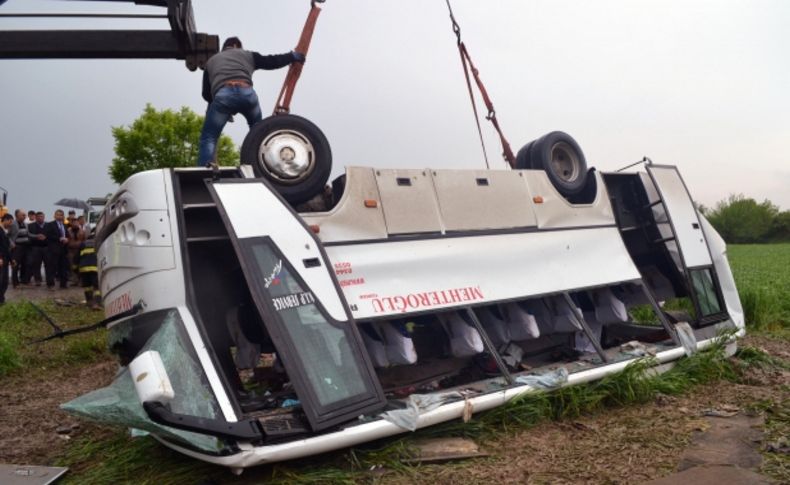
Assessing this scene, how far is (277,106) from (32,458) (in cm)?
305

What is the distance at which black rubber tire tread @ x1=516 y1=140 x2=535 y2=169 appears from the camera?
17.5 feet

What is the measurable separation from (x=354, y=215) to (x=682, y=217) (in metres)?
3.21

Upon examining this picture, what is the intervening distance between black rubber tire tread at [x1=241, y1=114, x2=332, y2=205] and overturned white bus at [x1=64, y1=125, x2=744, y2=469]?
0.07 feet

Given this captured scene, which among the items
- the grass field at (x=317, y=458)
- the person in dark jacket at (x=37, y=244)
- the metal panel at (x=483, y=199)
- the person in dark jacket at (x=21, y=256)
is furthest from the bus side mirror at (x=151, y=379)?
the person in dark jacket at (x=21, y=256)

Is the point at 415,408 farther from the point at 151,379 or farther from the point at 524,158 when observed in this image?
the point at 524,158

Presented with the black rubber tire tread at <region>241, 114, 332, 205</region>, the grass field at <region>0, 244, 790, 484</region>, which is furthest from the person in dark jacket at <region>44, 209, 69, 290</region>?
the black rubber tire tread at <region>241, 114, 332, 205</region>

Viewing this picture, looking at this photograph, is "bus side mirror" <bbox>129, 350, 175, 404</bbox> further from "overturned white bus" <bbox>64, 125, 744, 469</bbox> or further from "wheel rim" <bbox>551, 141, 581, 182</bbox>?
"wheel rim" <bbox>551, 141, 581, 182</bbox>

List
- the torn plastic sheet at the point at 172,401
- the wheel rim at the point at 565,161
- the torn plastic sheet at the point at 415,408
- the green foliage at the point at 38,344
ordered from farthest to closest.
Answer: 1. the green foliage at the point at 38,344
2. the wheel rim at the point at 565,161
3. the torn plastic sheet at the point at 415,408
4. the torn plastic sheet at the point at 172,401

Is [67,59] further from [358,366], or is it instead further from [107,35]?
[358,366]

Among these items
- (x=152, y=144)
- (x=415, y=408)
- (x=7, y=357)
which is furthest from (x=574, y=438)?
(x=152, y=144)

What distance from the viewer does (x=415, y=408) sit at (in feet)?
11.1

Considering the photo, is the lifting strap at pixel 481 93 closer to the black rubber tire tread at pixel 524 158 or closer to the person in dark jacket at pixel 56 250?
the black rubber tire tread at pixel 524 158

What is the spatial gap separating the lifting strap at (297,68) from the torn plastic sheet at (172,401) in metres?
2.44

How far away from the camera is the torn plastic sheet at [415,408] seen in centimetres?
326
